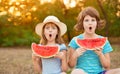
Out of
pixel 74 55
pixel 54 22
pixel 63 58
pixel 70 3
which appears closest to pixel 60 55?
pixel 63 58

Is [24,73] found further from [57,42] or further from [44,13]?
[44,13]

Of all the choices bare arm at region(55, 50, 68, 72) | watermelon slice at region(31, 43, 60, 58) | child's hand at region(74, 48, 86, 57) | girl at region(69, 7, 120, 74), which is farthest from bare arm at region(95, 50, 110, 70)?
watermelon slice at region(31, 43, 60, 58)

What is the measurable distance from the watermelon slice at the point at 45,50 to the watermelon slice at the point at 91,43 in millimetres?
297

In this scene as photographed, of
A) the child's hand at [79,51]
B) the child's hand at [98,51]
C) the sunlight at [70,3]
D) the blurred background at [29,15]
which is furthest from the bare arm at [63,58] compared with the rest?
the sunlight at [70,3]

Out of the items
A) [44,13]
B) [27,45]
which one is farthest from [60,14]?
[27,45]

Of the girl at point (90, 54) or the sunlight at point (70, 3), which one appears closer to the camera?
the girl at point (90, 54)

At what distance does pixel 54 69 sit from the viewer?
477 cm

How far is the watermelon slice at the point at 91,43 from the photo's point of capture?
4.59 m

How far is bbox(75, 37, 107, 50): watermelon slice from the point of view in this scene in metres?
4.59

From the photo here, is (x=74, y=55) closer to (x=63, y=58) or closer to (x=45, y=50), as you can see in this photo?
(x=63, y=58)

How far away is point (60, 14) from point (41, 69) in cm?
1248

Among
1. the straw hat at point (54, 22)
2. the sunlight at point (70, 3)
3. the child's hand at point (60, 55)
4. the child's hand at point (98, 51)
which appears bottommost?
the child's hand at point (60, 55)

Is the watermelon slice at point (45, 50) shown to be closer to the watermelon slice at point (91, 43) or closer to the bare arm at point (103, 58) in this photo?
the watermelon slice at point (91, 43)

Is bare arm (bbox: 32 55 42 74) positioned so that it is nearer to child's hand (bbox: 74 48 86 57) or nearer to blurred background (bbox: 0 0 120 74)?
child's hand (bbox: 74 48 86 57)
